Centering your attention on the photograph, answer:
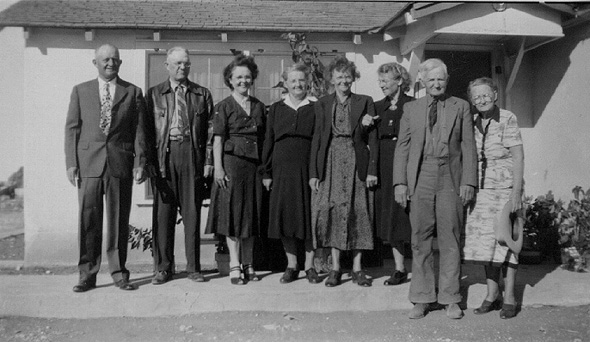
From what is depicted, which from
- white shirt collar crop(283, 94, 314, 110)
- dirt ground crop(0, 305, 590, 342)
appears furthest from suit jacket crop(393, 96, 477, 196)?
dirt ground crop(0, 305, 590, 342)

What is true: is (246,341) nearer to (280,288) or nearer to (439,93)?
(280,288)

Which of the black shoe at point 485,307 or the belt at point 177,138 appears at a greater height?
the belt at point 177,138

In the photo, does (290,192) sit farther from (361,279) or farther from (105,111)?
(105,111)

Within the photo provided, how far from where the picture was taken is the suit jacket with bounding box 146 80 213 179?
15.1 ft

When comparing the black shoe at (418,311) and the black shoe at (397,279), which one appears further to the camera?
the black shoe at (397,279)

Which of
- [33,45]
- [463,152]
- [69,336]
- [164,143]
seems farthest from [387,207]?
[33,45]

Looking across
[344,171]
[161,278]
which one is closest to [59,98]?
[161,278]

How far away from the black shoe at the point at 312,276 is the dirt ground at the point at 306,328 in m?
0.34

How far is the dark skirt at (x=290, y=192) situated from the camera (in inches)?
182

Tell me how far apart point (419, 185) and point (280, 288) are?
4.71 feet

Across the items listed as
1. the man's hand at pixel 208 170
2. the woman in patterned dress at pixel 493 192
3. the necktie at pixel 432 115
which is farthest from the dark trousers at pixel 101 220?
the woman in patterned dress at pixel 493 192

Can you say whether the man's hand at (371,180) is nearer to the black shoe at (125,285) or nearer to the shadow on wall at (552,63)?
the black shoe at (125,285)

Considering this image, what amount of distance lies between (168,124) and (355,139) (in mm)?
1606

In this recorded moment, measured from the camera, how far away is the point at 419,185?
418cm
